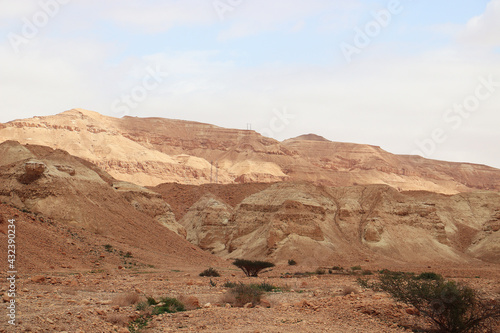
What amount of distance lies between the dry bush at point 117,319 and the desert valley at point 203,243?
6 centimetres

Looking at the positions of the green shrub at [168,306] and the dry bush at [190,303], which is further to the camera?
the dry bush at [190,303]

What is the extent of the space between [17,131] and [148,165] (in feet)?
87.4

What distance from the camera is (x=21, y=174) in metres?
39.4

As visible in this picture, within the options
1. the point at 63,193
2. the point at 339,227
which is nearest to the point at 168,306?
the point at 63,193

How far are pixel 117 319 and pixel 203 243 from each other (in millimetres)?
46578

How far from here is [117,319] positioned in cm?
1368

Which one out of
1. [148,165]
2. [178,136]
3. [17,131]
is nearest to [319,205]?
[148,165]

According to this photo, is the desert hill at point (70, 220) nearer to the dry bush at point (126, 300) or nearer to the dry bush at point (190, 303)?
the dry bush at point (126, 300)

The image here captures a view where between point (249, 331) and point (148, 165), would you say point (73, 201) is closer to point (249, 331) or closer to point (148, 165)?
point (249, 331)

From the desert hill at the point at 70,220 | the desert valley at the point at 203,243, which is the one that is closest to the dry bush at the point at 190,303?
the desert valley at the point at 203,243

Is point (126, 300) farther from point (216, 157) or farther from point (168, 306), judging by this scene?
point (216, 157)

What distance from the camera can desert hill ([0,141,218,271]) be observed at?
29.8m

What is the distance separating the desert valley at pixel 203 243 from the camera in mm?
15391

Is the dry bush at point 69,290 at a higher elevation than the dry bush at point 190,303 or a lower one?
lower
